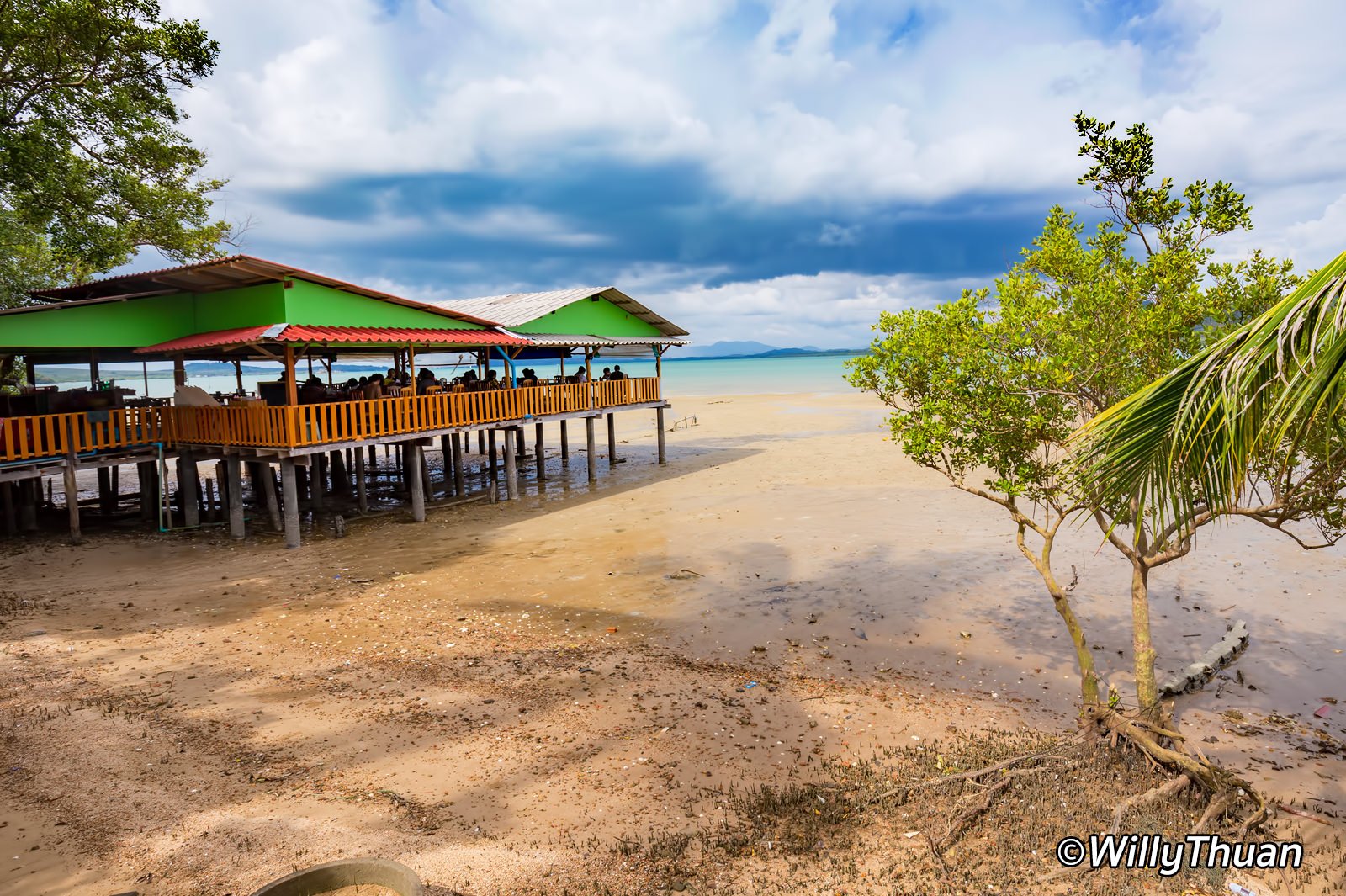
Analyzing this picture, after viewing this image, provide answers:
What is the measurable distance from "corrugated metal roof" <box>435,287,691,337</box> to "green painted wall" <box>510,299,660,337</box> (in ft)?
0.65

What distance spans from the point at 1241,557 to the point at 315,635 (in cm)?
1558

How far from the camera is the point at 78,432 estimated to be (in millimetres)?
15477

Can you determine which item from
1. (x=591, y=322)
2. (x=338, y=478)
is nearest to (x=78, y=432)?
(x=338, y=478)

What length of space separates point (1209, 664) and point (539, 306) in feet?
64.6

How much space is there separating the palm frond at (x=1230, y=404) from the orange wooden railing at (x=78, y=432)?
17.9 metres

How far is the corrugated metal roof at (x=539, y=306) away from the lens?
2288 cm

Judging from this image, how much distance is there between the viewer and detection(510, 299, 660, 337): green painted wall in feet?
77.0

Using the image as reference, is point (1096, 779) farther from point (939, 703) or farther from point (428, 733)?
point (428, 733)

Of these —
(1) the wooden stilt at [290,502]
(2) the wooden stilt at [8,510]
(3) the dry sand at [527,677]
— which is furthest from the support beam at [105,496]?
(1) the wooden stilt at [290,502]

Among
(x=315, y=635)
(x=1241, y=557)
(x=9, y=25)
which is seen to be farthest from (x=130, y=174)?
(x=1241, y=557)

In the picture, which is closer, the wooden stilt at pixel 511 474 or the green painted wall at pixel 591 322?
the wooden stilt at pixel 511 474

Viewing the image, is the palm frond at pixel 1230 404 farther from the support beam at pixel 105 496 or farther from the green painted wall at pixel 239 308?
the support beam at pixel 105 496

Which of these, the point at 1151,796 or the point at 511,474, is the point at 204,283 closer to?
the point at 511,474

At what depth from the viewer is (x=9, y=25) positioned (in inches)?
590
